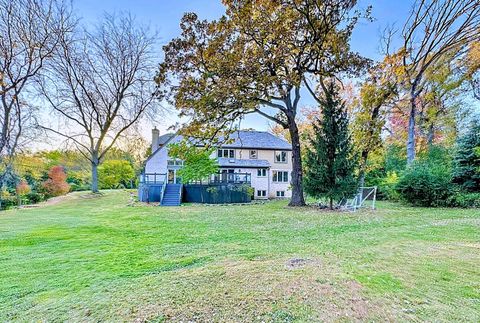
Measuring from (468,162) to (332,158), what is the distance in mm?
6854

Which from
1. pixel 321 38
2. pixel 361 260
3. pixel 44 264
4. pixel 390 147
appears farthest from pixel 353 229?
pixel 390 147

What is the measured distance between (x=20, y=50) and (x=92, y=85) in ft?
32.4

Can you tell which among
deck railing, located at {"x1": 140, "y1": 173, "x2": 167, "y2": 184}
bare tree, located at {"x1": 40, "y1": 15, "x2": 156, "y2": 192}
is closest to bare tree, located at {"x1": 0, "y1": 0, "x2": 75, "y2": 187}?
bare tree, located at {"x1": 40, "y1": 15, "x2": 156, "y2": 192}

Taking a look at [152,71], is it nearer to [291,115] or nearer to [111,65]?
[111,65]

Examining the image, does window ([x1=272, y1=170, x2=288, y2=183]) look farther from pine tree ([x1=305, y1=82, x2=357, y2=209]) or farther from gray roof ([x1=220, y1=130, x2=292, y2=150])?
pine tree ([x1=305, y1=82, x2=357, y2=209])

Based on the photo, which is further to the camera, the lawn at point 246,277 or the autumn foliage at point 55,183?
the autumn foliage at point 55,183

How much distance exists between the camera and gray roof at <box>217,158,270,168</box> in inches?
1005

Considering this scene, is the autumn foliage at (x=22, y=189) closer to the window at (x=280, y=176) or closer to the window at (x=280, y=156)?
the window at (x=280, y=176)

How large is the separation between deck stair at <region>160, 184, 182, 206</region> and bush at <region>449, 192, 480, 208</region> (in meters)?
16.6

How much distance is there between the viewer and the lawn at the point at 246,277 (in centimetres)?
301

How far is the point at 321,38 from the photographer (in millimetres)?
12922

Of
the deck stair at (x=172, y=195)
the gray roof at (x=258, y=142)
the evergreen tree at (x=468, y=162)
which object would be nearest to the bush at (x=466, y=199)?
the evergreen tree at (x=468, y=162)

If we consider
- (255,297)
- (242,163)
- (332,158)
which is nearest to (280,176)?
(242,163)

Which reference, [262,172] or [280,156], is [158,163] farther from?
[280,156]
